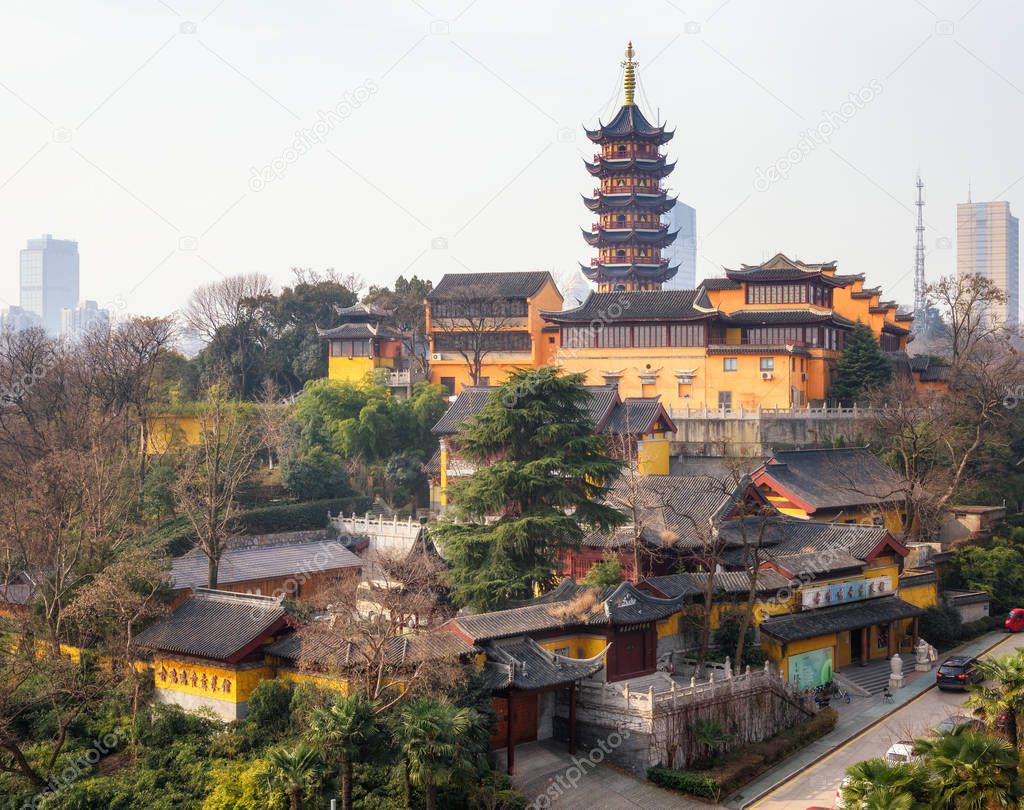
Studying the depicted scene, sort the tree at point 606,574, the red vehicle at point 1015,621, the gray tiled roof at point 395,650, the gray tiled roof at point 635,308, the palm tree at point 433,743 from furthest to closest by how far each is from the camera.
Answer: the gray tiled roof at point 635,308, the red vehicle at point 1015,621, the tree at point 606,574, the gray tiled roof at point 395,650, the palm tree at point 433,743

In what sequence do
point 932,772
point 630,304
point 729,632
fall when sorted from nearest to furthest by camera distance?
point 932,772 < point 729,632 < point 630,304

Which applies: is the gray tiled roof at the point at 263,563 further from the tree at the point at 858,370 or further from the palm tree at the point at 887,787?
the tree at the point at 858,370

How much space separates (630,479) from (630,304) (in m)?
Result: 20.5

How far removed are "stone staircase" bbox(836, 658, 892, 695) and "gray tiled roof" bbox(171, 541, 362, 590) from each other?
14.7 meters

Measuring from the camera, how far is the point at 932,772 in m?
16.1

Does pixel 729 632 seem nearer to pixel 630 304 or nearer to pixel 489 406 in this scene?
pixel 489 406

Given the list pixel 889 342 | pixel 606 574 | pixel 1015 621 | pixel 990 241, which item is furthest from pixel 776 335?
pixel 990 241

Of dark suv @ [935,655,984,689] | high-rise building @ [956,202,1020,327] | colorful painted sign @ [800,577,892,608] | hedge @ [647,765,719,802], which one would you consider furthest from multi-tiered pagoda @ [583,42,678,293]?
high-rise building @ [956,202,1020,327]

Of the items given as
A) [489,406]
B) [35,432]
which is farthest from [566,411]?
[35,432]

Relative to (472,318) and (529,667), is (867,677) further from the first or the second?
(472,318)

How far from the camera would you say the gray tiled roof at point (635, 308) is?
47.9 meters

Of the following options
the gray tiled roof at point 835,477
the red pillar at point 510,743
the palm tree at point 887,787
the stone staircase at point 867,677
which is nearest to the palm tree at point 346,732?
the red pillar at point 510,743

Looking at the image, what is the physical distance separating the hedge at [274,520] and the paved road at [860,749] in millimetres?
20729

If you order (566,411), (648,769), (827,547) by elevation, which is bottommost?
(648,769)
